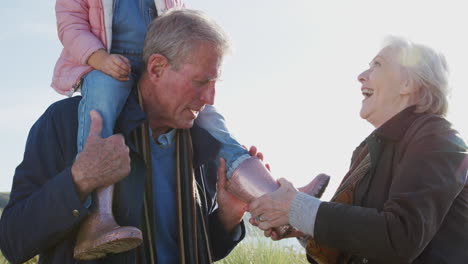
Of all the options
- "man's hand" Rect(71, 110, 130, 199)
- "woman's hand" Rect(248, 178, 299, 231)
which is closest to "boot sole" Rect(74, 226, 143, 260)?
"man's hand" Rect(71, 110, 130, 199)

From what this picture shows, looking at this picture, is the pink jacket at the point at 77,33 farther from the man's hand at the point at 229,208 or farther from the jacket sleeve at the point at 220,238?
the jacket sleeve at the point at 220,238

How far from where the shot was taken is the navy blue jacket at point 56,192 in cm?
273

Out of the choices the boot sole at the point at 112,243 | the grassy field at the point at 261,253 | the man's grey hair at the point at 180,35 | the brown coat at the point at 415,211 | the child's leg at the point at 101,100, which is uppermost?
the man's grey hair at the point at 180,35

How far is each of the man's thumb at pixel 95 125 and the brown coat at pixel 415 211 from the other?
1.19 m

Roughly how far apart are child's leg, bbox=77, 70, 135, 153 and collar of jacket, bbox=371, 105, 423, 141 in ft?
4.66

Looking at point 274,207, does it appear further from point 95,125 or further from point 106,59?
point 106,59

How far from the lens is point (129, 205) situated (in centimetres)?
306

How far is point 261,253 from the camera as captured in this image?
5.49 metres

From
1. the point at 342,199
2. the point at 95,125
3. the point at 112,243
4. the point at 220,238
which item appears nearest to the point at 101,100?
the point at 95,125

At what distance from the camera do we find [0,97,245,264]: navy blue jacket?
8.95 ft

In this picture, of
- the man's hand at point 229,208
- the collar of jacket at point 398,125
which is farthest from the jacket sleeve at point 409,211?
the man's hand at point 229,208

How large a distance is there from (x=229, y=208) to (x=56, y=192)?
1291mm

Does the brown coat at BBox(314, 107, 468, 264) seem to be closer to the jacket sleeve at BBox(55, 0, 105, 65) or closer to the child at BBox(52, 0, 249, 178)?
the child at BBox(52, 0, 249, 178)

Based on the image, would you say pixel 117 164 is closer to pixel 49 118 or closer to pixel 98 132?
pixel 98 132
